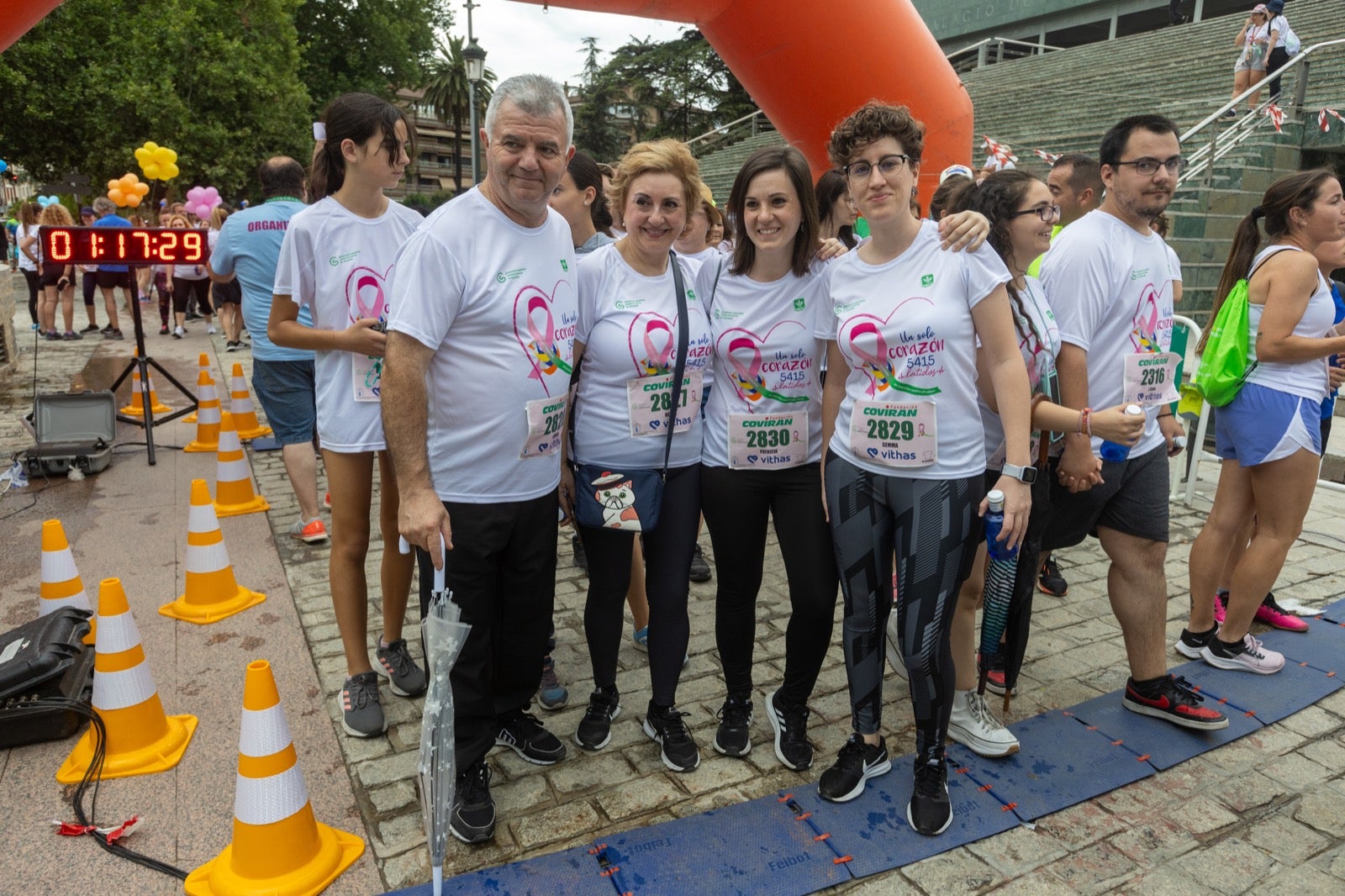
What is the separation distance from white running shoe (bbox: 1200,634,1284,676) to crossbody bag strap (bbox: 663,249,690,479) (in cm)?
261

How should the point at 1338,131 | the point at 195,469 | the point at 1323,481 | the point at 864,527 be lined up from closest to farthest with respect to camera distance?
1. the point at 864,527
2. the point at 1323,481
3. the point at 195,469
4. the point at 1338,131

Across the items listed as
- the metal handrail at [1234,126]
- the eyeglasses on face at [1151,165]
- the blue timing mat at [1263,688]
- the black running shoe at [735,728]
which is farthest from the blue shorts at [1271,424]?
the metal handrail at [1234,126]

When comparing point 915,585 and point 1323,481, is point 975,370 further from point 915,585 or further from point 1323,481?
point 1323,481

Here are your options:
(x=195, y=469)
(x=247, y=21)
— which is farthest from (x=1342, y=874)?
(x=247, y=21)

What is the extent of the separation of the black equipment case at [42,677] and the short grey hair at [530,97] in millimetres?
2357

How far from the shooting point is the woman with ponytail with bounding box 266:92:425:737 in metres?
3.12

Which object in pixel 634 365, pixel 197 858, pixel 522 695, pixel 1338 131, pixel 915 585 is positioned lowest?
pixel 197 858

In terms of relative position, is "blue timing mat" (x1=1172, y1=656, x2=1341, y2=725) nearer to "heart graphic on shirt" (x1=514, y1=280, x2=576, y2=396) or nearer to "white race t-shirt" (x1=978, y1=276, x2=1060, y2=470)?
"white race t-shirt" (x1=978, y1=276, x2=1060, y2=470)

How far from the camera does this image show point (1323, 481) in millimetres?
5871

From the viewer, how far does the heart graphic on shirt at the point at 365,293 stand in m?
3.18

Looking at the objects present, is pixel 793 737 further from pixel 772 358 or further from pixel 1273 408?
pixel 1273 408

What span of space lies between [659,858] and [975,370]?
1.69 metres

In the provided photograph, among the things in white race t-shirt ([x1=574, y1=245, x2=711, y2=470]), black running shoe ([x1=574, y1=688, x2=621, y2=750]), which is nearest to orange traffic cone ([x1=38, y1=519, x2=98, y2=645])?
black running shoe ([x1=574, y1=688, x2=621, y2=750])

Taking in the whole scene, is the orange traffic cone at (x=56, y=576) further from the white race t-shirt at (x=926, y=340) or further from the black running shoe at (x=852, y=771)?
the white race t-shirt at (x=926, y=340)
